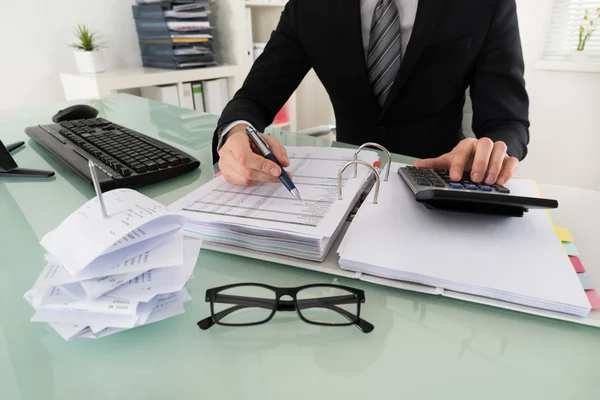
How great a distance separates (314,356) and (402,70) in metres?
0.78

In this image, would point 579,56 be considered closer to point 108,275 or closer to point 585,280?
point 585,280

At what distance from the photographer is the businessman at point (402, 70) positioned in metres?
0.91

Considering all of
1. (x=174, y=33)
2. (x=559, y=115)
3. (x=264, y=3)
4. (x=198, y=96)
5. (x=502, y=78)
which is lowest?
(x=559, y=115)

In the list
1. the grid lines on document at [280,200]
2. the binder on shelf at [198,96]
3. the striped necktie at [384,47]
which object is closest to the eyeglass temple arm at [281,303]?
the grid lines on document at [280,200]

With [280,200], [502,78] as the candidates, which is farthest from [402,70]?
[280,200]

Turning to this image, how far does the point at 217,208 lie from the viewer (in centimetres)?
54

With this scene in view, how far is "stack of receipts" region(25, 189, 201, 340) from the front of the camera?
0.35 m

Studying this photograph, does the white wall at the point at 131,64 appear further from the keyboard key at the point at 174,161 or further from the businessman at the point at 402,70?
the keyboard key at the point at 174,161

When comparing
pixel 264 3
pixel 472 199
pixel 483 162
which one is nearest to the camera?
pixel 472 199

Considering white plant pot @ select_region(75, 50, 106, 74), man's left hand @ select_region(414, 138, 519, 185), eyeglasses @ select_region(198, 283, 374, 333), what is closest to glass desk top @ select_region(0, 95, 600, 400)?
eyeglasses @ select_region(198, 283, 374, 333)

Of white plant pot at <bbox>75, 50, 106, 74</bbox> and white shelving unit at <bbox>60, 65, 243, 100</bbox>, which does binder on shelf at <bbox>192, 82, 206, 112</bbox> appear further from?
white plant pot at <bbox>75, 50, 106, 74</bbox>

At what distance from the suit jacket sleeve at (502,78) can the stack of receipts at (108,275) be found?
30.8 inches

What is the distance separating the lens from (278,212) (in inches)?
20.2

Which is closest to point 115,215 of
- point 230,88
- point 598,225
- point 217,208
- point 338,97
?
point 217,208
